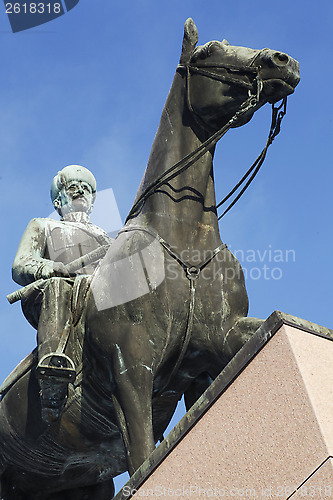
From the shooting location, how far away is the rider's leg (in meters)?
7.98

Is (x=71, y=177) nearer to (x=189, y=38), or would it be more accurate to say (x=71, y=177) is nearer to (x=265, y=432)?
(x=189, y=38)

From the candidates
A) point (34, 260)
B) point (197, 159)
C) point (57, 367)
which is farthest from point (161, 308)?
point (34, 260)

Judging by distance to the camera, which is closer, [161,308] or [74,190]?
[161,308]

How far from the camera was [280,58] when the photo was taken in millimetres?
8453

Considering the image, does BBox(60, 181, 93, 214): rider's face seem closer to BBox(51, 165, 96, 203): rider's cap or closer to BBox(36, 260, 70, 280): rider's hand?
BBox(51, 165, 96, 203): rider's cap

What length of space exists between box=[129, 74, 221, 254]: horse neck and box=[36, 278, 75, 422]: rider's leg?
94cm

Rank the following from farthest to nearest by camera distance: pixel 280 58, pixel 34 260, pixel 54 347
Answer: pixel 34 260, pixel 280 58, pixel 54 347

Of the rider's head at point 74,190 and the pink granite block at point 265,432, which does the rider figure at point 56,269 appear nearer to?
the rider's head at point 74,190

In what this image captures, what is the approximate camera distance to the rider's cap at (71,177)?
10.1 meters

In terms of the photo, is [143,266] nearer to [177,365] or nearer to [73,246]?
[177,365]

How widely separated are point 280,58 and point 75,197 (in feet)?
9.43

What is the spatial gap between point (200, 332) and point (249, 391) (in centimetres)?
172

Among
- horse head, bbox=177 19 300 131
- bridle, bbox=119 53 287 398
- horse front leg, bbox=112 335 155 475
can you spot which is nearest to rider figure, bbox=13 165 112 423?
horse front leg, bbox=112 335 155 475

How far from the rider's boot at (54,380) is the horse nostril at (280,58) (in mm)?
3211
